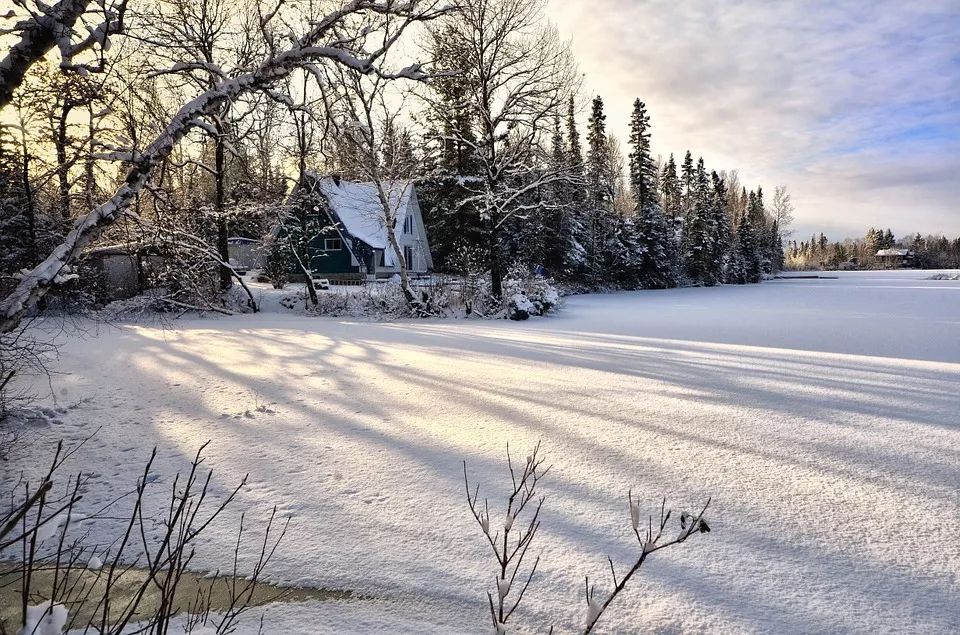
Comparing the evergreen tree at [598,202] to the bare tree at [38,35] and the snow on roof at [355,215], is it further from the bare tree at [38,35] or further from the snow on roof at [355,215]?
the bare tree at [38,35]

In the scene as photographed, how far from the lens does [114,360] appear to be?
8461 mm

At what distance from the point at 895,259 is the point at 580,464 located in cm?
10469

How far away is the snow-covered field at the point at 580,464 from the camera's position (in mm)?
2471

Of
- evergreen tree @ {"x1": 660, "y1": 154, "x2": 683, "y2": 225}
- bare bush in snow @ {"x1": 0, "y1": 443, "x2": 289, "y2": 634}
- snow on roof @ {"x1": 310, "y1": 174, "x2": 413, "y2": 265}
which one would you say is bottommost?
bare bush in snow @ {"x1": 0, "y1": 443, "x2": 289, "y2": 634}

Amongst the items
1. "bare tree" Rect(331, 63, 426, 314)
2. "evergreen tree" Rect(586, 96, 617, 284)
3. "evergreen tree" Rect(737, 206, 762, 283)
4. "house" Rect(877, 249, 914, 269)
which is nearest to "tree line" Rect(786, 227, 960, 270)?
"house" Rect(877, 249, 914, 269)

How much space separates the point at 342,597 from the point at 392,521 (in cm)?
71

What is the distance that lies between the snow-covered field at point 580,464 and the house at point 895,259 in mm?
93595

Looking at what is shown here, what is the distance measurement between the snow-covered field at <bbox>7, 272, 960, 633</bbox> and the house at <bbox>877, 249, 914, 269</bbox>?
307 ft

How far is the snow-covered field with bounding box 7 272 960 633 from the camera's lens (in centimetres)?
247

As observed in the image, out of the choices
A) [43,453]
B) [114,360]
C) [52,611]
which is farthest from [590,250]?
[52,611]

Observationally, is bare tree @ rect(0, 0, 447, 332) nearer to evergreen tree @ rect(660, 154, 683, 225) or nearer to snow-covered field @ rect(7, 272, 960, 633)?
snow-covered field @ rect(7, 272, 960, 633)

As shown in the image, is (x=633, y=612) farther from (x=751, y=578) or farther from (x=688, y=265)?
(x=688, y=265)

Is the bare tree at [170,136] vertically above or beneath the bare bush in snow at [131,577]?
above

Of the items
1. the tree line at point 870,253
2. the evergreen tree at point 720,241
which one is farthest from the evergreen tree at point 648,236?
the tree line at point 870,253
